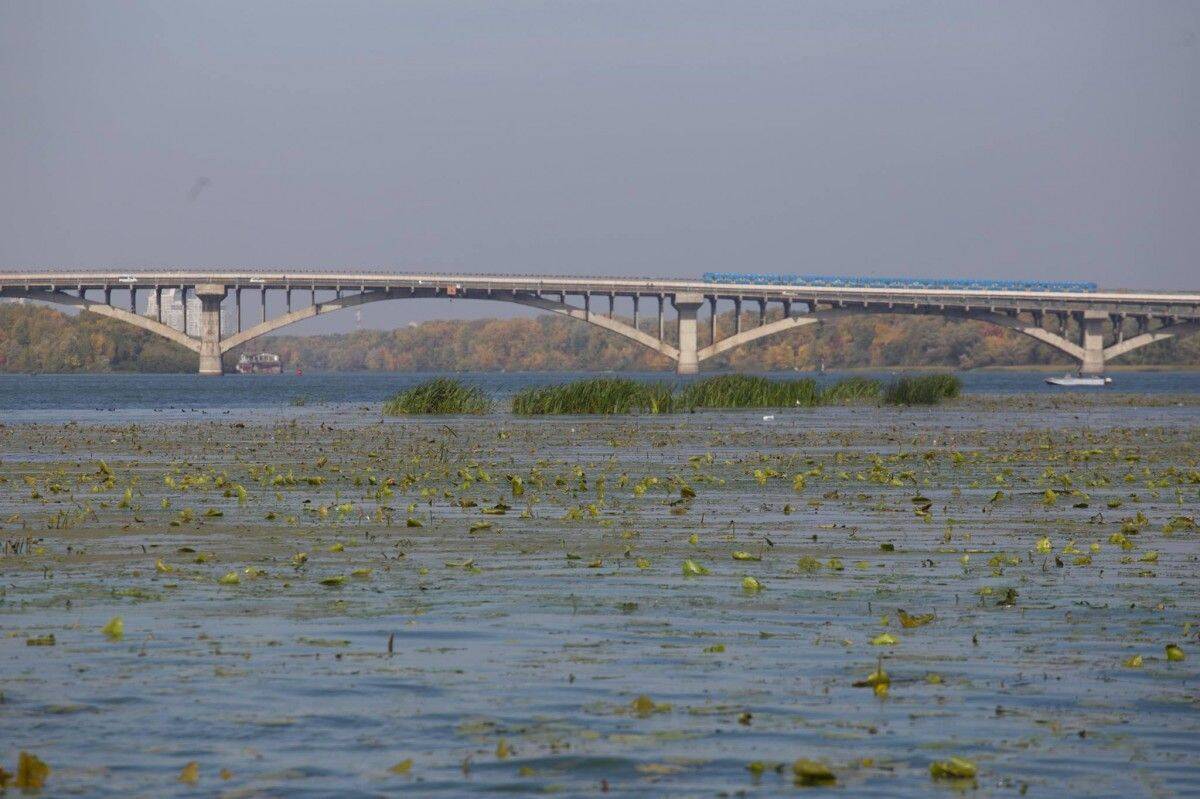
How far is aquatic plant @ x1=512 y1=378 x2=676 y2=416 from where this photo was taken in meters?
55.9

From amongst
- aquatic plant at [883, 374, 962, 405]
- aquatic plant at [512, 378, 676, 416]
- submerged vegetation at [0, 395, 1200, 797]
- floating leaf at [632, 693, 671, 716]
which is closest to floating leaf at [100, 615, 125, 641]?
submerged vegetation at [0, 395, 1200, 797]

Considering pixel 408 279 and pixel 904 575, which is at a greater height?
pixel 408 279

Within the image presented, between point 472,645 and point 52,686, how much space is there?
8.40 feet

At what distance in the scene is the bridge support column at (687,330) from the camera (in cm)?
14388

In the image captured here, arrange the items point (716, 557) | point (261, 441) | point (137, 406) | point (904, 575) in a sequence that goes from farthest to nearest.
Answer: point (137, 406) → point (261, 441) → point (716, 557) → point (904, 575)

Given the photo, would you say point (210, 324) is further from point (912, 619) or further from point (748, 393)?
point (912, 619)

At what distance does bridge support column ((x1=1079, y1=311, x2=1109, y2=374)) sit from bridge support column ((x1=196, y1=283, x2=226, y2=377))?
227 feet

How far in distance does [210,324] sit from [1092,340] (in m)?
71.4

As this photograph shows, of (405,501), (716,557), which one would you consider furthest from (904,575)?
(405,501)

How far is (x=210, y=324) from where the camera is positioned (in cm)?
14075

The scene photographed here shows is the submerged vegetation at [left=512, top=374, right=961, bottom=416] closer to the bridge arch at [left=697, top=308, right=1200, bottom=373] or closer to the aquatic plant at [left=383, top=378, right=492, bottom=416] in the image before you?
the aquatic plant at [left=383, top=378, right=492, bottom=416]

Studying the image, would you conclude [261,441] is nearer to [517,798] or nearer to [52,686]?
[52,686]

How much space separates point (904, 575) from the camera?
14281mm

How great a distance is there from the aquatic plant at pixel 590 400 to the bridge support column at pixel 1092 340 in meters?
88.8
